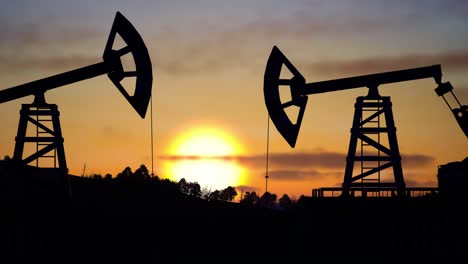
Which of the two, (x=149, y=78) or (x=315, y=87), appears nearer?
(x=149, y=78)

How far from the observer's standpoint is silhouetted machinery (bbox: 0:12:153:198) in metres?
32.8

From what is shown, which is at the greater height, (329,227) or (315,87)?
(315,87)

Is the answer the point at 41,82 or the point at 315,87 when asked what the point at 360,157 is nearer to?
the point at 315,87

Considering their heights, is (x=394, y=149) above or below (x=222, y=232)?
above

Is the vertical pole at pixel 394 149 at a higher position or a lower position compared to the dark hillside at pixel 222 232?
higher

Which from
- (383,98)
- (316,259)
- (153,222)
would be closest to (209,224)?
(153,222)

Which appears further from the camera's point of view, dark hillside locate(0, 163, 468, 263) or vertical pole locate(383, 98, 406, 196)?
vertical pole locate(383, 98, 406, 196)

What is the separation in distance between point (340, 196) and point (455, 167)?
583cm

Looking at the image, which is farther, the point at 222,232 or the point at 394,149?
the point at 222,232

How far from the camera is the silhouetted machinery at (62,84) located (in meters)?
32.8

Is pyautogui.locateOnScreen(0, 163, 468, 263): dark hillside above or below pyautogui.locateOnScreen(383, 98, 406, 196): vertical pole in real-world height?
below

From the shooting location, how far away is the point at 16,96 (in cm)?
3500

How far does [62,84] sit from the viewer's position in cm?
3512

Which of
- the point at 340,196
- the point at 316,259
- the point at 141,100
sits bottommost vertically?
the point at 316,259
